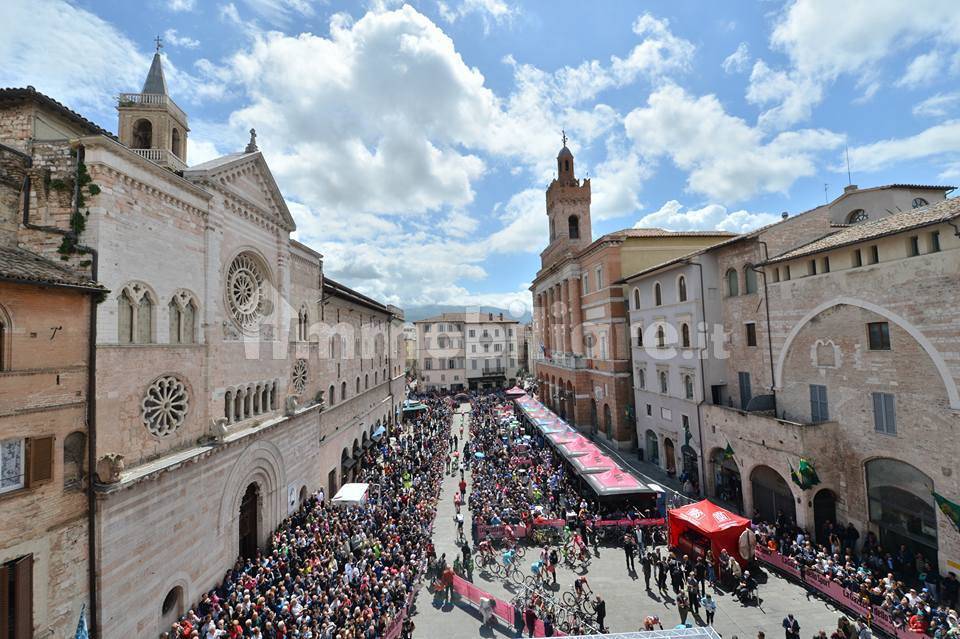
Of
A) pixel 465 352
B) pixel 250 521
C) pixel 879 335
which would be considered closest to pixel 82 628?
pixel 250 521

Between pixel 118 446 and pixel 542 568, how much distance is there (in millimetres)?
13592

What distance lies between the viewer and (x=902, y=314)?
15.0 m

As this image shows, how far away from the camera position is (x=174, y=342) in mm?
14070

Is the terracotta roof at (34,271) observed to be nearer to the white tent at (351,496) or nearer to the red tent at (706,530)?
the white tent at (351,496)

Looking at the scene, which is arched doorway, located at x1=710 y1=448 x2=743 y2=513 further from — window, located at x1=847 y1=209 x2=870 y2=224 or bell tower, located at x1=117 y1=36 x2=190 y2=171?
bell tower, located at x1=117 y1=36 x2=190 y2=171

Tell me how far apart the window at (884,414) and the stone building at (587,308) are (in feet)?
56.5

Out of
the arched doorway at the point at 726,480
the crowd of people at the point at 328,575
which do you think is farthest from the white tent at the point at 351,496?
the arched doorway at the point at 726,480

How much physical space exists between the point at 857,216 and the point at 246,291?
95.1 feet

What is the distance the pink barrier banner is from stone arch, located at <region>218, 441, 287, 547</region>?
19033 millimetres

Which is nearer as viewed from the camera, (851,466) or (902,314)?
A: (902,314)

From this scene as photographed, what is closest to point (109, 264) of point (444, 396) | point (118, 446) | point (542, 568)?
point (118, 446)

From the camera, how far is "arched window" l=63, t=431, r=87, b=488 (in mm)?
10766

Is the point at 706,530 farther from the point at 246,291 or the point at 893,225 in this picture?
the point at 246,291

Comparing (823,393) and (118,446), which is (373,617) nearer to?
(118,446)
